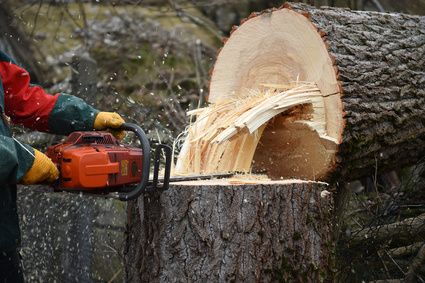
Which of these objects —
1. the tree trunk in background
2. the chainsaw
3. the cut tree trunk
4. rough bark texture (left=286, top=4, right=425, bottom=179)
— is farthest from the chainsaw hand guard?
the tree trunk in background

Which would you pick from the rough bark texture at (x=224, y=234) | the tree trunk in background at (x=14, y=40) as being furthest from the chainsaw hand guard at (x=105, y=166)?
the tree trunk in background at (x=14, y=40)

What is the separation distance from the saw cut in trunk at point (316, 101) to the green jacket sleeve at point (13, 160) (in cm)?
105

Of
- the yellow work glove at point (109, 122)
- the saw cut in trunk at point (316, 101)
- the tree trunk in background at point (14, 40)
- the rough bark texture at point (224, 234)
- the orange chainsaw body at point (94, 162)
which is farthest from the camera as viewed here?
the tree trunk in background at point (14, 40)

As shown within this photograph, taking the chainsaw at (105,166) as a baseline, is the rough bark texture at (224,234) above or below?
below

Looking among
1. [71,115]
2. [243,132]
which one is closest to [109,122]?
[71,115]

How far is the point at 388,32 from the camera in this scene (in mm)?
4109

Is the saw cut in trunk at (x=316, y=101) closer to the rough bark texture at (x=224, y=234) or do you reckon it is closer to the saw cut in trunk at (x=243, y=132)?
the saw cut in trunk at (x=243, y=132)

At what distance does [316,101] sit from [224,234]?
1.09m

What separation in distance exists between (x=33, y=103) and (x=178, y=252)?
1182 mm

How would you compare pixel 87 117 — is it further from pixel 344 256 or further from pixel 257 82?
pixel 344 256

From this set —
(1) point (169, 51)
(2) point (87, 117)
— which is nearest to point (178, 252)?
(2) point (87, 117)

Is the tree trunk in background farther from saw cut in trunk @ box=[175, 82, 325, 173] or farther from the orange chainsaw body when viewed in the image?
the orange chainsaw body

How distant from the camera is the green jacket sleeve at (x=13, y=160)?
2705 millimetres

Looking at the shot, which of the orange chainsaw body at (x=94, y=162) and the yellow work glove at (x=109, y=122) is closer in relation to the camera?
the orange chainsaw body at (x=94, y=162)
